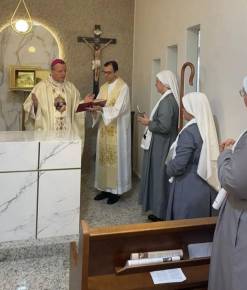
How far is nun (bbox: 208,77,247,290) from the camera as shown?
1489 millimetres

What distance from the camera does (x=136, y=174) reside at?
17.2ft

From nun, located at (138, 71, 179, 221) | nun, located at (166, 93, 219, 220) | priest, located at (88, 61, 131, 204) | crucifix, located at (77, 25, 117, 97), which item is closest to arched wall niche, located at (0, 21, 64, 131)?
crucifix, located at (77, 25, 117, 97)

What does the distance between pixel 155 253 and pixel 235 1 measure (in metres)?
1.81

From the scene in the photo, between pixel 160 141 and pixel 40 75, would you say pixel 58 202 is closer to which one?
pixel 160 141

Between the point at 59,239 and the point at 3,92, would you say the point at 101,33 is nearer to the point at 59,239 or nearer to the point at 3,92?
the point at 3,92

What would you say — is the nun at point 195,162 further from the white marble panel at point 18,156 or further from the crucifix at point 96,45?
the crucifix at point 96,45

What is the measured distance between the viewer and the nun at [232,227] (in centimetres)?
149

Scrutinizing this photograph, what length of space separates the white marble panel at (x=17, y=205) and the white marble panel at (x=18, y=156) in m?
0.05

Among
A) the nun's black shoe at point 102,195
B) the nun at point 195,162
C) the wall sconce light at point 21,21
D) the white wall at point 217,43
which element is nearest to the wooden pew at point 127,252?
the nun at point 195,162

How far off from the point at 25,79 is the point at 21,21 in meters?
0.79

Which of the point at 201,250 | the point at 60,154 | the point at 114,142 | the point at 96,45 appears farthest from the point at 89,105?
the point at 201,250

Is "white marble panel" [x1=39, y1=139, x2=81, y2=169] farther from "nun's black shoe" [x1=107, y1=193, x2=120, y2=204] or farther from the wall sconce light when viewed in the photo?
the wall sconce light

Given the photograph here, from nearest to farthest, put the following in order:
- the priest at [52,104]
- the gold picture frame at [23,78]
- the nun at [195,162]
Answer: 1. the nun at [195,162]
2. the priest at [52,104]
3. the gold picture frame at [23,78]

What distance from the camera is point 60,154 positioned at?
2.79 metres
